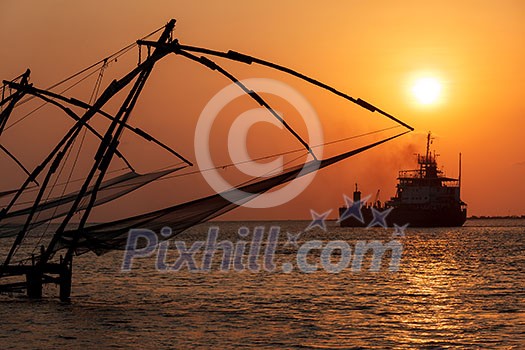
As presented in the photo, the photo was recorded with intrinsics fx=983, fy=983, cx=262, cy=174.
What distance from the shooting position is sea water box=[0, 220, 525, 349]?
2111 centimetres

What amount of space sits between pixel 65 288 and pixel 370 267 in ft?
91.4

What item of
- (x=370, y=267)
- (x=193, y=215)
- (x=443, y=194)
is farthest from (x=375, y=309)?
(x=443, y=194)

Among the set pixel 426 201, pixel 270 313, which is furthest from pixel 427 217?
pixel 270 313

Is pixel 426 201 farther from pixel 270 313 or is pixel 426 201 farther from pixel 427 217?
pixel 270 313

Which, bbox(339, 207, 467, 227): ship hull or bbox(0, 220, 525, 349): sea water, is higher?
bbox(339, 207, 467, 227): ship hull

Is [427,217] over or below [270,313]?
over

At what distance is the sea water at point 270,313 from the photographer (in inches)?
831

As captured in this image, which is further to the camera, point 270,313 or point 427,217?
point 427,217

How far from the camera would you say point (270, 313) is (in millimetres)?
26578

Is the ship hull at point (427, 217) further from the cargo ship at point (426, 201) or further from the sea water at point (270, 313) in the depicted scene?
the sea water at point (270, 313)

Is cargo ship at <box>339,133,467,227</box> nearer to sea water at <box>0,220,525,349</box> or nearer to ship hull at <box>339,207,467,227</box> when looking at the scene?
ship hull at <box>339,207,467,227</box>

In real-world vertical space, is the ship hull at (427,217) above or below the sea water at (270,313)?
above

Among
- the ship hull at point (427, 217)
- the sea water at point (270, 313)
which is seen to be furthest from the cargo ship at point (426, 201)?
the sea water at point (270, 313)

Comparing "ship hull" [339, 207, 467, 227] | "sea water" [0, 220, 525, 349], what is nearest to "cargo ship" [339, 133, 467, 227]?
"ship hull" [339, 207, 467, 227]
